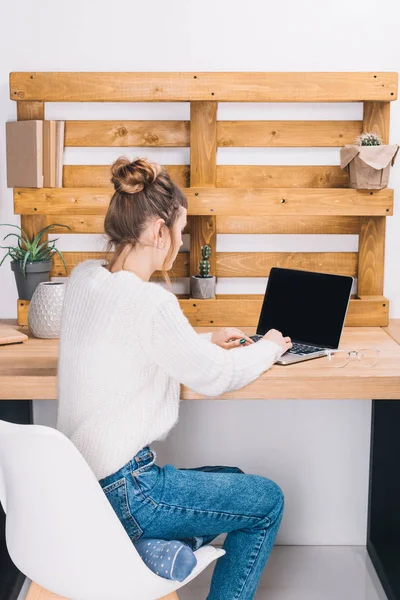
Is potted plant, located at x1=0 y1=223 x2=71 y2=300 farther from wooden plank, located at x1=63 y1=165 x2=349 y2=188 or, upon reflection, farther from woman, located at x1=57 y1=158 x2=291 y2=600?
woman, located at x1=57 y1=158 x2=291 y2=600

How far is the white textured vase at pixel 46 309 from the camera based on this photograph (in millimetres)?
2314

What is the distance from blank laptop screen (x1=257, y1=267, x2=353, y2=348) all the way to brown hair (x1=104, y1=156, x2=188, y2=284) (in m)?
0.59

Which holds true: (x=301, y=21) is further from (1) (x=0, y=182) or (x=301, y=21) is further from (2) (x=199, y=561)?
(2) (x=199, y=561)

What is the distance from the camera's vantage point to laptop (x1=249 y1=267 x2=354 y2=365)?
2121mm

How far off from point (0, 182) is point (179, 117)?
25.7 inches

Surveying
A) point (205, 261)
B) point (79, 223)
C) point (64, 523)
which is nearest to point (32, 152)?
point (79, 223)

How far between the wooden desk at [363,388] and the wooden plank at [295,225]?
1.17 ft

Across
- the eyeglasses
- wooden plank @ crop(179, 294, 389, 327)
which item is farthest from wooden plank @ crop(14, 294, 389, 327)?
the eyeglasses

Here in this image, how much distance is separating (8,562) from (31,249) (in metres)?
0.99

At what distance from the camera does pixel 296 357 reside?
204 cm

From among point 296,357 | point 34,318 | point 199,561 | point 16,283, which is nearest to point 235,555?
point 199,561

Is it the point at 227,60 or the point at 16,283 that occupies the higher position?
the point at 227,60

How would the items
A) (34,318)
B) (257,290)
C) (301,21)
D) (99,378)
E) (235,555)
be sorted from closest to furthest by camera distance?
(99,378), (235,555), (34,318), (301,21), (257,290)

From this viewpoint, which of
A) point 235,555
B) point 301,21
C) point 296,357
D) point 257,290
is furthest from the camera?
point 257,290
